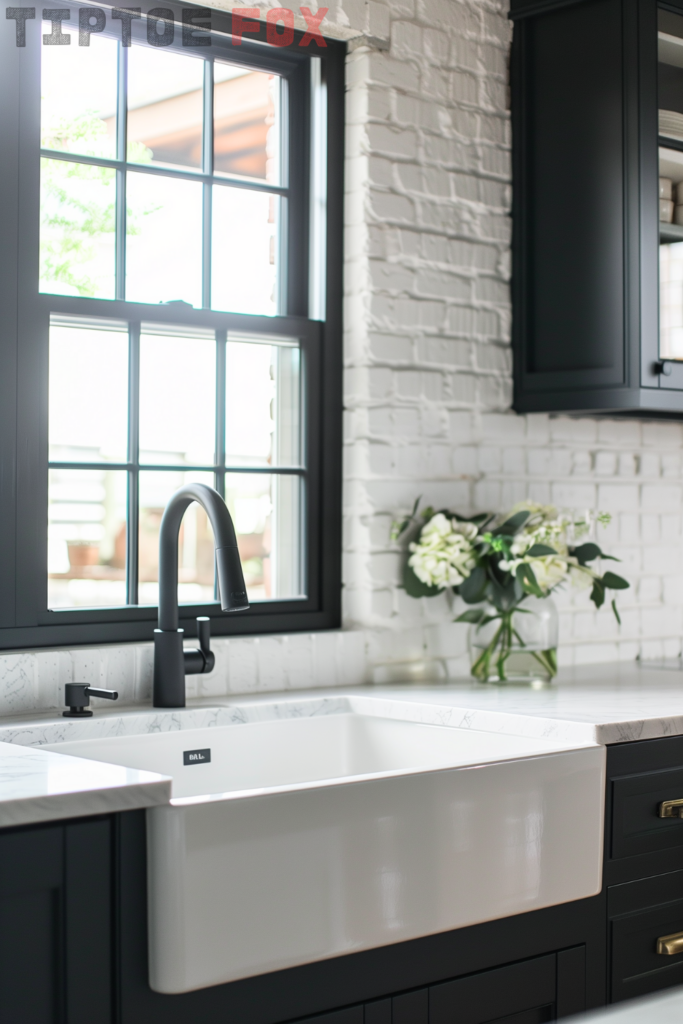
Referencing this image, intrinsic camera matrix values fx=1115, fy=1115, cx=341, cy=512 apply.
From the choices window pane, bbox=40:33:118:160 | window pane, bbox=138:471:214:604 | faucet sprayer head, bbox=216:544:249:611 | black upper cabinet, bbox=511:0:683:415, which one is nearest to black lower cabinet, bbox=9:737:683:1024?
faucet sprayer head, bbox=216:544:249:611

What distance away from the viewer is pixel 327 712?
7.38 feet

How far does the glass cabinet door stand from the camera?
2641mm

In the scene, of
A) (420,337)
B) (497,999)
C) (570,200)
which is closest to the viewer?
(497,999)

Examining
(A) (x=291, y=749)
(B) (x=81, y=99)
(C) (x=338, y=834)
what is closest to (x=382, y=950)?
(C) (x=338, y=834)

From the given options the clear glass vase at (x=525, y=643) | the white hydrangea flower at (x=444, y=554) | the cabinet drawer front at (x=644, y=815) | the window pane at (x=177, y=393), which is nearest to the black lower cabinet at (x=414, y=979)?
the cabinet drawer front at (x=644, y=815)

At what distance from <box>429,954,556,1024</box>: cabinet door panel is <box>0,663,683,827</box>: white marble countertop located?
39 cm

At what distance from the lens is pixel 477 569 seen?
251cm

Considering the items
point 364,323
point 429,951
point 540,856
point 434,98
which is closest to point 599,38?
point 434,98

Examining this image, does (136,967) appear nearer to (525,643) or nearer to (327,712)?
(327,712)

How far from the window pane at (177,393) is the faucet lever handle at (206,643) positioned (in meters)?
→ 0.39

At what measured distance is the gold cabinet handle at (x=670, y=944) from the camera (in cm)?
204

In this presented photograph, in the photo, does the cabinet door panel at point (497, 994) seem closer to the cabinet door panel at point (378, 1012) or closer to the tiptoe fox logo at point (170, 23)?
the cabinet door panel at point (378, 1012)

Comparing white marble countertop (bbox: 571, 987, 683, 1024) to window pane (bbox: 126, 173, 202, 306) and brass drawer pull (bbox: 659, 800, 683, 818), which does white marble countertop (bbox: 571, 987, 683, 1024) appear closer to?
brass drawer pull (bbox: 659, 800, 683, 818)

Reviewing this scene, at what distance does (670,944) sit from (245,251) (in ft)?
5.53
